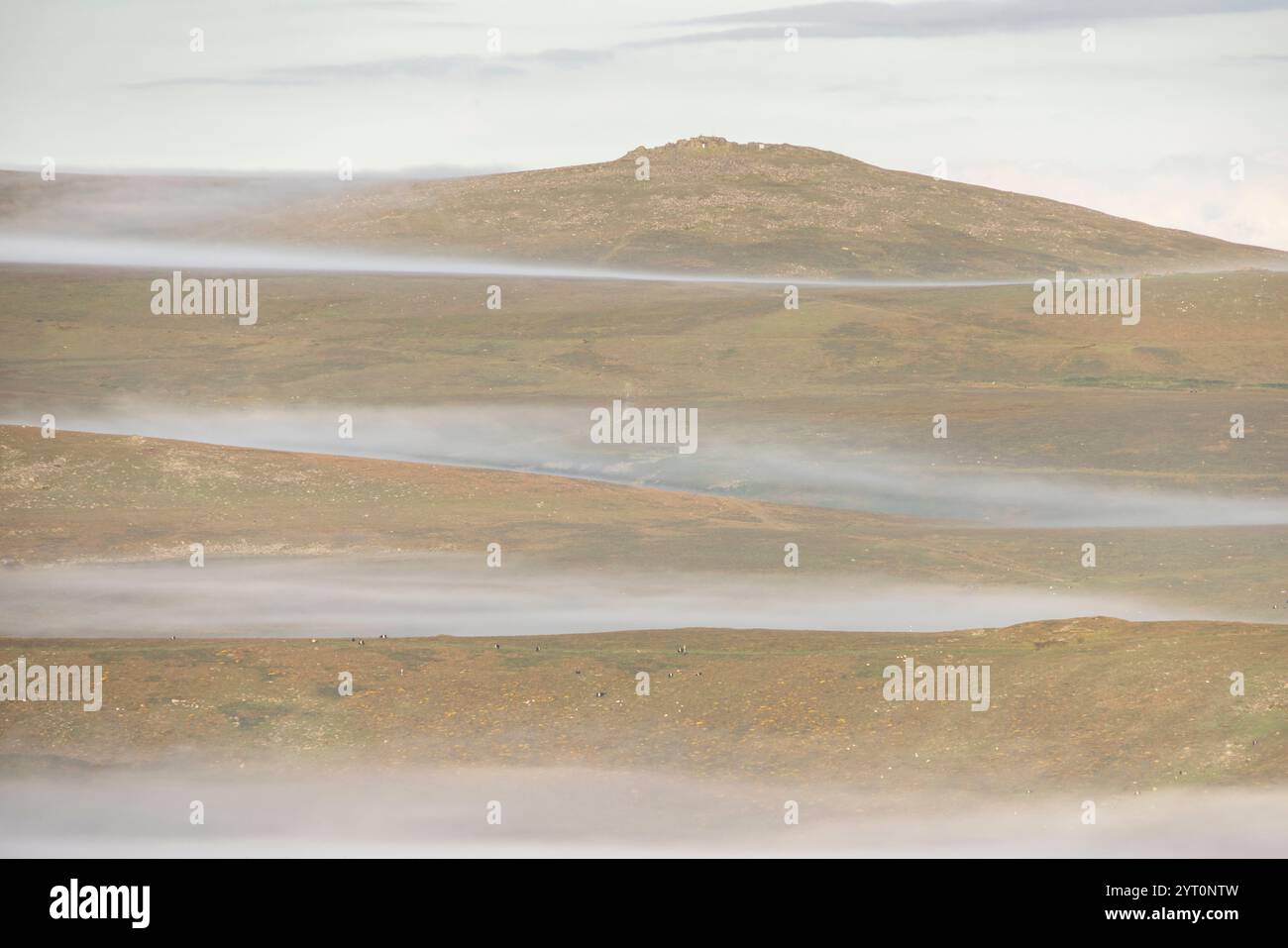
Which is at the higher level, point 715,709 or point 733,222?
point 733,222

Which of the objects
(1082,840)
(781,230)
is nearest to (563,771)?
(1082,840)

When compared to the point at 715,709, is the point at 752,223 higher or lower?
higher

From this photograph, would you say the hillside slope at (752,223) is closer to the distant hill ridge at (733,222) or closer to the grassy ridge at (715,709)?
the distant hill ridge at (733,222)

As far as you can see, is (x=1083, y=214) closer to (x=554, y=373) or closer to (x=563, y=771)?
(x=554, y=373)

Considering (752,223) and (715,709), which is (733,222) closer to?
(752,223)

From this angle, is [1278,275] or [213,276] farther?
[213,276]

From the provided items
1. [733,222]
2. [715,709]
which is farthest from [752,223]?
[715,709]

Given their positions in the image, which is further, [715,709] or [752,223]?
[752,223]

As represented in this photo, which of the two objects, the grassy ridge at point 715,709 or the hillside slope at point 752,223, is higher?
the hillside slope at point 752,223

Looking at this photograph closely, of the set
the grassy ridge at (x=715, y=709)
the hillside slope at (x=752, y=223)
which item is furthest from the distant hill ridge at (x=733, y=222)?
the grassy ridge at (x=715, y=709)

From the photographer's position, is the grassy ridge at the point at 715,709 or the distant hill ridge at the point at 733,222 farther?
the distant hill ridge at the point at 733,222

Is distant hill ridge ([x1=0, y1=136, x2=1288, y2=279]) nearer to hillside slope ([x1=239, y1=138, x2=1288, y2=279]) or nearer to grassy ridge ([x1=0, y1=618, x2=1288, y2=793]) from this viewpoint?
hillside slope ([x1=239, y1=138, x2=1288, y2=279])
